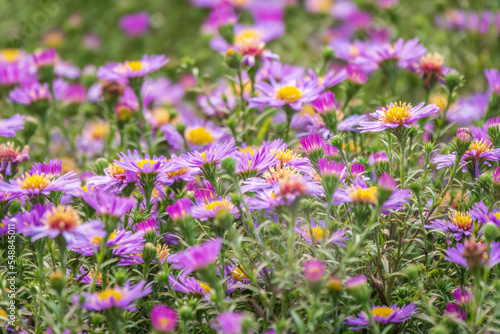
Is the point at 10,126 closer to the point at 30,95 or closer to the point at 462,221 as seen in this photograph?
the point at 30,95

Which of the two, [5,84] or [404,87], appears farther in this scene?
[404,87]

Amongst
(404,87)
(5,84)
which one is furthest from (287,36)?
(5,84)

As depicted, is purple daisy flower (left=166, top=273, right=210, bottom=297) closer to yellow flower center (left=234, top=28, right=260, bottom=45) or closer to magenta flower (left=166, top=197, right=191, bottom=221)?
magenta flower (left=166, top=197, right=191, bottom=221)

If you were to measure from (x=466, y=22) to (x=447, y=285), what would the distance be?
7.91ft

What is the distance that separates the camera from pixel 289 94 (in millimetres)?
2207

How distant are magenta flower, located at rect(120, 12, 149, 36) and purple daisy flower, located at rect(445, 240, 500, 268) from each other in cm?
357

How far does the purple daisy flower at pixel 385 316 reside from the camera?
1584 millimetres

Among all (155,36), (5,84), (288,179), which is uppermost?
(288,179)

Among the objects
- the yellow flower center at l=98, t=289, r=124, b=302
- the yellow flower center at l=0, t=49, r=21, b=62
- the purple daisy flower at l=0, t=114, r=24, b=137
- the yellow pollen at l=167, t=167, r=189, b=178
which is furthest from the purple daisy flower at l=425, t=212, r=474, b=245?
the yellow flower center at l=0, t=49, r=21, b=62

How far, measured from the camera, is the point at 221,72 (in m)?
3.92

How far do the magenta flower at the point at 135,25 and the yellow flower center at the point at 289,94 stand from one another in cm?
271

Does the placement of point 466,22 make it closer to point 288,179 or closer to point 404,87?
point 404,87

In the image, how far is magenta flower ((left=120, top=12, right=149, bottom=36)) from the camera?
4.58m

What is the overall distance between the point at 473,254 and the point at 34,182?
1.34 meters
